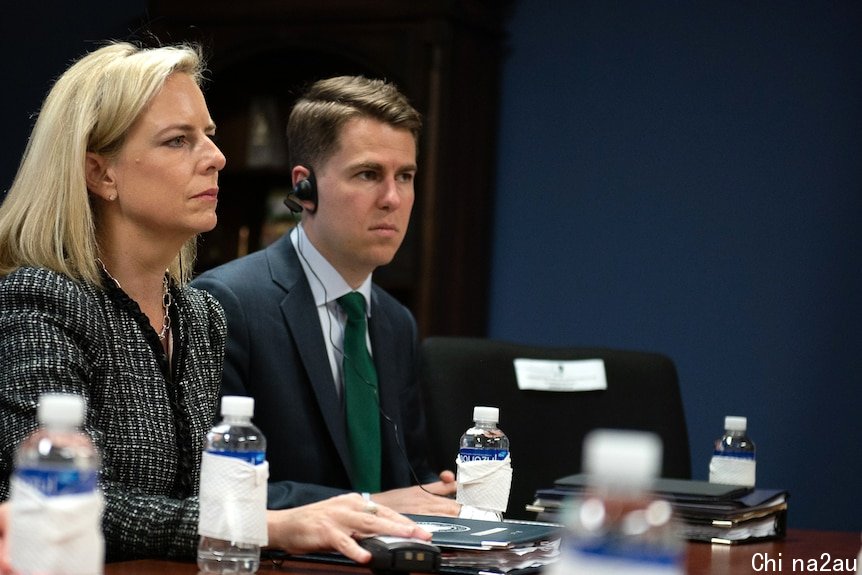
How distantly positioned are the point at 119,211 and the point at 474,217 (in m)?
2.14

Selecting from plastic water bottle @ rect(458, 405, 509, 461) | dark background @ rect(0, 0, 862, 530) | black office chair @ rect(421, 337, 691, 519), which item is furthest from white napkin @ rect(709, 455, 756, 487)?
dark background @ rect(0, 0, 862, 530)

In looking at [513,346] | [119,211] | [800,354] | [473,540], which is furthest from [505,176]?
[473,540]

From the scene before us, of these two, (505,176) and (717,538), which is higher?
(505,176)

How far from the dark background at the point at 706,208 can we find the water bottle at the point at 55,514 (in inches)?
118

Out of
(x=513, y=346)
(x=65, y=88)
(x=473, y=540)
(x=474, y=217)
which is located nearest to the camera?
(x=473, y=540)

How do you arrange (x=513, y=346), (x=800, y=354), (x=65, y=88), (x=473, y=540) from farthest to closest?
(x=800, y=354) < (x=513, y=346) < (x=65, y=88) < (x=473, y=540)

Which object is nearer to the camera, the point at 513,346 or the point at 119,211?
the point at 119,211

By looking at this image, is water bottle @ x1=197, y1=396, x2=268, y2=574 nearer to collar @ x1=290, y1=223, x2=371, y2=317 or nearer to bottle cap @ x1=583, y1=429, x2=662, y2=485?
bottle cap @ x1=583, y1=429, x2=662, y2=485

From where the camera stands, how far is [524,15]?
4.04m

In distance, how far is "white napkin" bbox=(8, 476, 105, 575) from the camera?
3.16 feet

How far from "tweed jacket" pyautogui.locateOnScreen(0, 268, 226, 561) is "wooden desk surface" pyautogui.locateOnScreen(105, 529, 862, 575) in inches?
2.5

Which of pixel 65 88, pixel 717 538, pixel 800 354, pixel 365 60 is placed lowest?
pixel 717 538

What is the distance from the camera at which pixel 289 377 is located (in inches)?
92.7

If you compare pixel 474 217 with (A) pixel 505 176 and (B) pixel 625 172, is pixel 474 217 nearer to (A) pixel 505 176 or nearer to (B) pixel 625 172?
(A) pixel 505 176
